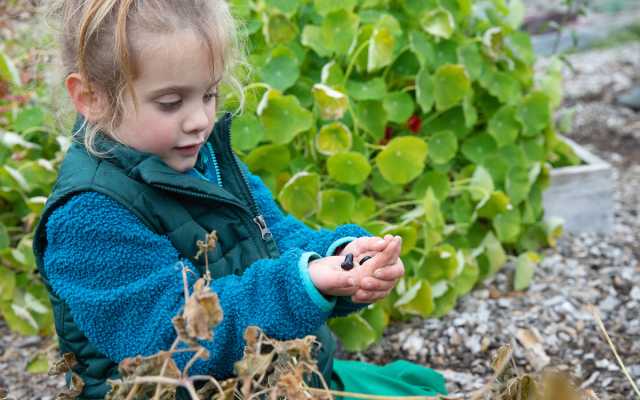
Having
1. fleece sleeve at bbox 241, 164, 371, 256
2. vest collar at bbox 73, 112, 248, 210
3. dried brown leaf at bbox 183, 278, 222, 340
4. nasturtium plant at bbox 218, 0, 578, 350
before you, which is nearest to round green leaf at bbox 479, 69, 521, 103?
nasturtium plant at bbox 218, 0, 578, 350

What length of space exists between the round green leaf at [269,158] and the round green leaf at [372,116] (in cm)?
24

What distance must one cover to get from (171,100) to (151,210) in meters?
0.17

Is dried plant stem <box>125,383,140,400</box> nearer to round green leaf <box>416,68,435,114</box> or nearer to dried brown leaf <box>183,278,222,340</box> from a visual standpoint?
→ dried brown leaf <box>183,278,222,340</box>

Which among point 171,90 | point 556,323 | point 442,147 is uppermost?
point 171,90

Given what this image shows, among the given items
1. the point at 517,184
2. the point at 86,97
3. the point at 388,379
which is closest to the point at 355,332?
the point at 388,379

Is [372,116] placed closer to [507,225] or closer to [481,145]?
[481,145]

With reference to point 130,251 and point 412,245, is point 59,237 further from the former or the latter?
point 412,245

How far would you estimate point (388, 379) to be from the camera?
1691 mm

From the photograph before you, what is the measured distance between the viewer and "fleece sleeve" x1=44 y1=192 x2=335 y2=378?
3.69 ft

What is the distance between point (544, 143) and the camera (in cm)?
248

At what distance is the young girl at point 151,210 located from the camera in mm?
1124

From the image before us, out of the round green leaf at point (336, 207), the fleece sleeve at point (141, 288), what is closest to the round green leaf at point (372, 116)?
the round green leaf at point (336, 207)

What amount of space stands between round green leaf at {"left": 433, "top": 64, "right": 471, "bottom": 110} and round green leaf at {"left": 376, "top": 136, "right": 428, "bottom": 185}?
0.18m

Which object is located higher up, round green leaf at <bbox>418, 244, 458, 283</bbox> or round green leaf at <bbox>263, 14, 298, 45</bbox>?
round green leaf at <bbox>263, 14, 298, 45</bbox>
